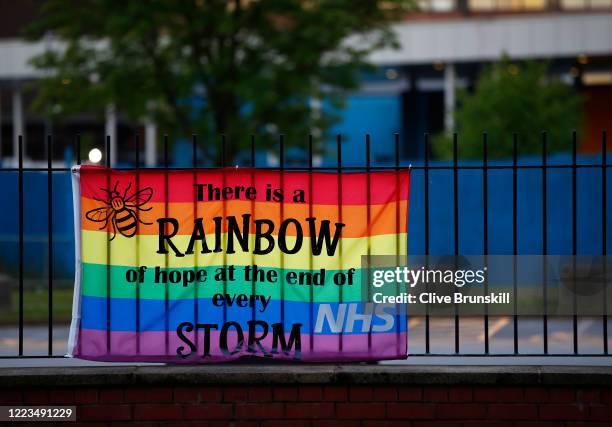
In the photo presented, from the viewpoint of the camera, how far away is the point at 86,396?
7.66 metres

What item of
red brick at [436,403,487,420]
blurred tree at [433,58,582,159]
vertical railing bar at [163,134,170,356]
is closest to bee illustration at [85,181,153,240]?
vertical railing bar at [163,134,170,356]

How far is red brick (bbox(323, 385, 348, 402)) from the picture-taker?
7.59 m

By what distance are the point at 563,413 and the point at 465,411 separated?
25.6 inches

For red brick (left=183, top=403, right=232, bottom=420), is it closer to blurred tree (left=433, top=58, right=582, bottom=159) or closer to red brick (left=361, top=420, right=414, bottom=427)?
red brick (left=361, top=420, right=414, bottom=427)

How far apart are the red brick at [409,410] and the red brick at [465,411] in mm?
113

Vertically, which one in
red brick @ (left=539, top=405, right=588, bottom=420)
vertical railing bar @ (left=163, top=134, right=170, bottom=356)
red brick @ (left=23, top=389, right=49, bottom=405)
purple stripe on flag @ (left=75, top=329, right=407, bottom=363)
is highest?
vertical railing bar @ (left=163, top=134, right=170, bottom=356)

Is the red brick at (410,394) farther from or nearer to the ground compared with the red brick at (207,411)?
farther from the ground

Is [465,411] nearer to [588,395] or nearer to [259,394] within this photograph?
[588,395]

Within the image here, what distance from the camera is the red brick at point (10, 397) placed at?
302 inches

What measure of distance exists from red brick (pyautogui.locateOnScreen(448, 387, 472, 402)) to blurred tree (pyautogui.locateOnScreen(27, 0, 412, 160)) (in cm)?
→ 1960

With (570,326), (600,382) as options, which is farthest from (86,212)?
(570,326)

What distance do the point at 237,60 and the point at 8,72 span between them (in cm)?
2304

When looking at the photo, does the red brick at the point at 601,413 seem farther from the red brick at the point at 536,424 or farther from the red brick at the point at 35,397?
the red brick at the point at 35,397

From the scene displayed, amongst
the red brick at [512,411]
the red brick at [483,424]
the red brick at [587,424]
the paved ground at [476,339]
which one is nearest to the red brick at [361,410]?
the red brick at [483,424]
